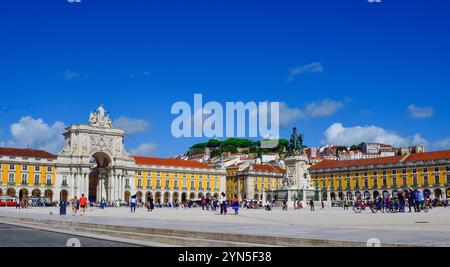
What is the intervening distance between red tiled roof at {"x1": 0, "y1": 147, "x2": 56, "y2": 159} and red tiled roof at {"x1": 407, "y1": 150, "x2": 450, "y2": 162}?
61.4m

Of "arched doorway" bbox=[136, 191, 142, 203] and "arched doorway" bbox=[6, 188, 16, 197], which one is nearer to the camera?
"arched doorway" bbox=[6, 188, 16, 197]

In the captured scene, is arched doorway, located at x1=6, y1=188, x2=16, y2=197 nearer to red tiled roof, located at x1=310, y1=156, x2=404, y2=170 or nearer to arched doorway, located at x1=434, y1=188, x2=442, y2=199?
red tiled roof, located at x1=310, y1=156, x2=404, y2=170

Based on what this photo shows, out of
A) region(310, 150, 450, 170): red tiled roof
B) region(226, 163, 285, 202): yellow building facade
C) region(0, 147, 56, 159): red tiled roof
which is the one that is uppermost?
region(0, 147, 56, 159): red tiled roof

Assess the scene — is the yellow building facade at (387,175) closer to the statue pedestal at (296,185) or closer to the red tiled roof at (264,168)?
the red tiled roof at (264,168)

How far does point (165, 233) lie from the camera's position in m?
14.1

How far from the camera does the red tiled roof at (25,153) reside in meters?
87.7

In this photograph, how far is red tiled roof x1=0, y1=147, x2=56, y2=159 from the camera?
87.7 meters

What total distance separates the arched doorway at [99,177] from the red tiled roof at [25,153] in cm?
840

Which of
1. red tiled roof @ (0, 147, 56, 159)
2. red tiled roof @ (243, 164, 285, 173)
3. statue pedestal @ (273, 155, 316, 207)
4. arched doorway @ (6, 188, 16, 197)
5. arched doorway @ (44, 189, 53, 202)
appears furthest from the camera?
red tiled roof @ (243, 164, 285, 173)

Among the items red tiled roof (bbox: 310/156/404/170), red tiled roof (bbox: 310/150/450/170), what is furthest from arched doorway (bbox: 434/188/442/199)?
red tiled roof (bbox: 310/156/404/170)

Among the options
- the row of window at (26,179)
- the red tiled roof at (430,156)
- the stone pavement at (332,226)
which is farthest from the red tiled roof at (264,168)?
the stone pavement at (332,226)

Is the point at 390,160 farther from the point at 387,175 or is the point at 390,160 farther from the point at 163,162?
the point at 163,162
